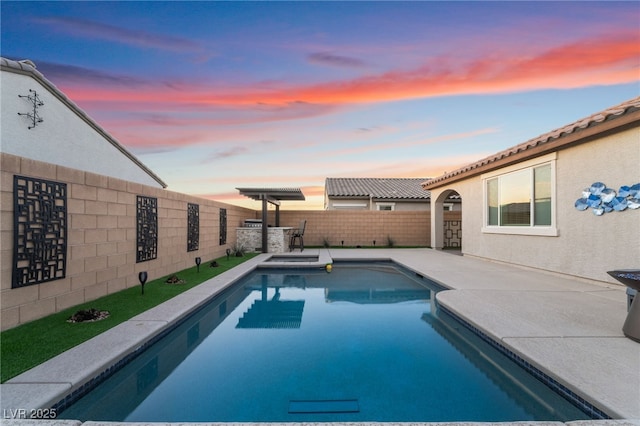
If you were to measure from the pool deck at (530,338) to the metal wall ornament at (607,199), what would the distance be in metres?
1.32

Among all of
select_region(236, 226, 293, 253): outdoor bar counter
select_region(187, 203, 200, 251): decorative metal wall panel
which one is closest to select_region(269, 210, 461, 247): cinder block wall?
select_region(236, 226, 293, 253): outdoor bar counter

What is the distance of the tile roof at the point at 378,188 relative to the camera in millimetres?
18828

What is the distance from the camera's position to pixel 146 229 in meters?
6.02

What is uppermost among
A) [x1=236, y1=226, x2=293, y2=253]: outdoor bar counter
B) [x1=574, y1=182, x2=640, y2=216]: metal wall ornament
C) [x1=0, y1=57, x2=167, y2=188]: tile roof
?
[x1=0, y1=57, x2=167, y2=188]: tile roof

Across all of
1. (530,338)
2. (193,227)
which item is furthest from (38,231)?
(530,338)

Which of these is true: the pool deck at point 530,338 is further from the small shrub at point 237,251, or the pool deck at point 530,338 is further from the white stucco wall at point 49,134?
the white stucco wall at point 49,134

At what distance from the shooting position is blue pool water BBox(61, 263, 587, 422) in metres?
2.31

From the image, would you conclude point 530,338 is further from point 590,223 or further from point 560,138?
point 560,138

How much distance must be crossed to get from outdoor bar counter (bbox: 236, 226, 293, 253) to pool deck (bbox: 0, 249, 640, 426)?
6.12 m

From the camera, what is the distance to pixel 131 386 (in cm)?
265

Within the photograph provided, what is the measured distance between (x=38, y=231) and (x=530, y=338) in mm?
5522

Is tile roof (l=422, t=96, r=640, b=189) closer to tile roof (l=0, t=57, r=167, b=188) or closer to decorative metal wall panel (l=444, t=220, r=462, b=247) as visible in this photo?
decorative metal wall panel (l=444, t=220, r=462, b=247)

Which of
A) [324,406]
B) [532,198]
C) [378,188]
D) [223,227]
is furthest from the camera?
[378,188]

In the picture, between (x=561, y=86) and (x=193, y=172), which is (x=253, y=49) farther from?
(x=561, y=86)
